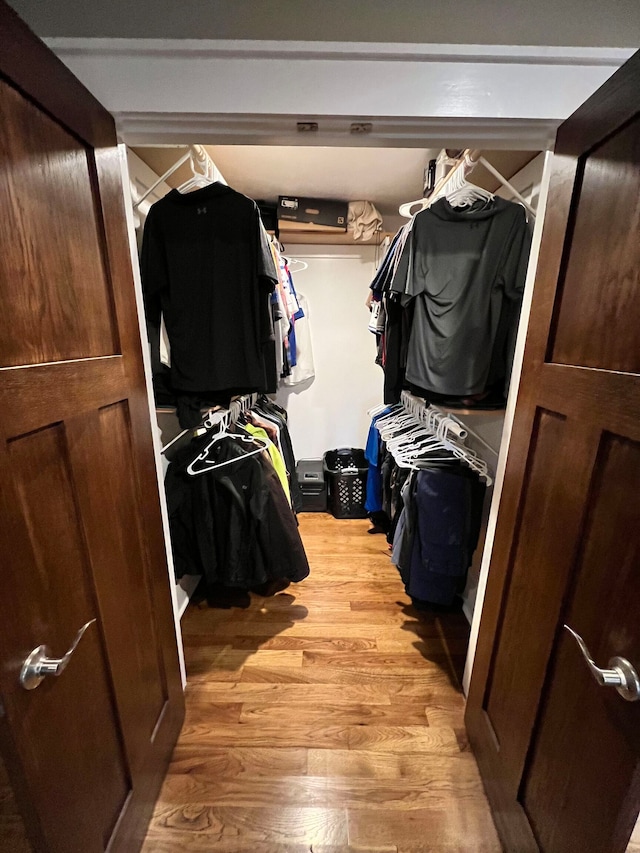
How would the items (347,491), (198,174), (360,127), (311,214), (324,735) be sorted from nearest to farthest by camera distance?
(360,127) < (324,735) < (198,174) < (311,214) < (347,491)

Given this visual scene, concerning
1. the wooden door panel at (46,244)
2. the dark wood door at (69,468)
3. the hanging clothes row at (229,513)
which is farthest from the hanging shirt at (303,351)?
the wooden door panel at (46,244)

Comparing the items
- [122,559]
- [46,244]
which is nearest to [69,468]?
[122,559]

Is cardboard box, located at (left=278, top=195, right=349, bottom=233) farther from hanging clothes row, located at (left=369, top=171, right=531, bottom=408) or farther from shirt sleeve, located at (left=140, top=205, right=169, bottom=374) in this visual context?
shirt sleeve, located at (left=140, top=205, right=169, bottom=374)

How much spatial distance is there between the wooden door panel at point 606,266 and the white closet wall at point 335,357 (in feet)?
7.39

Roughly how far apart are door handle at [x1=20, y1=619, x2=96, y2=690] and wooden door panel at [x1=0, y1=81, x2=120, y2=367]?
515mm

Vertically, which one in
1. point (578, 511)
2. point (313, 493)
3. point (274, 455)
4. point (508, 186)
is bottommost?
point (313, 493)

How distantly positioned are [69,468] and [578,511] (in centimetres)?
111

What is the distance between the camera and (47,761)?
2.11 feet

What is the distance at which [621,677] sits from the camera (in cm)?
60

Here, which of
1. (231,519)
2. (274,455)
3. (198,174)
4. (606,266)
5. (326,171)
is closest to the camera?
(606,266)

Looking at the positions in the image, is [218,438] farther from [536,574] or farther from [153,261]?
[536,574]

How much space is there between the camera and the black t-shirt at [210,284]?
1387mm

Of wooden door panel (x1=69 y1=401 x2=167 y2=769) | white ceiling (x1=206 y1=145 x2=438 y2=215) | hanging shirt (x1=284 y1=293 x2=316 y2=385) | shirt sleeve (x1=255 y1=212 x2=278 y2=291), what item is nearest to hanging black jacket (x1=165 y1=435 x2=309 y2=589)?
wooden door panel (x1=69 y1=401 x2=167 y2=769)

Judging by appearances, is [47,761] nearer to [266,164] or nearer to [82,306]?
[82,306]
